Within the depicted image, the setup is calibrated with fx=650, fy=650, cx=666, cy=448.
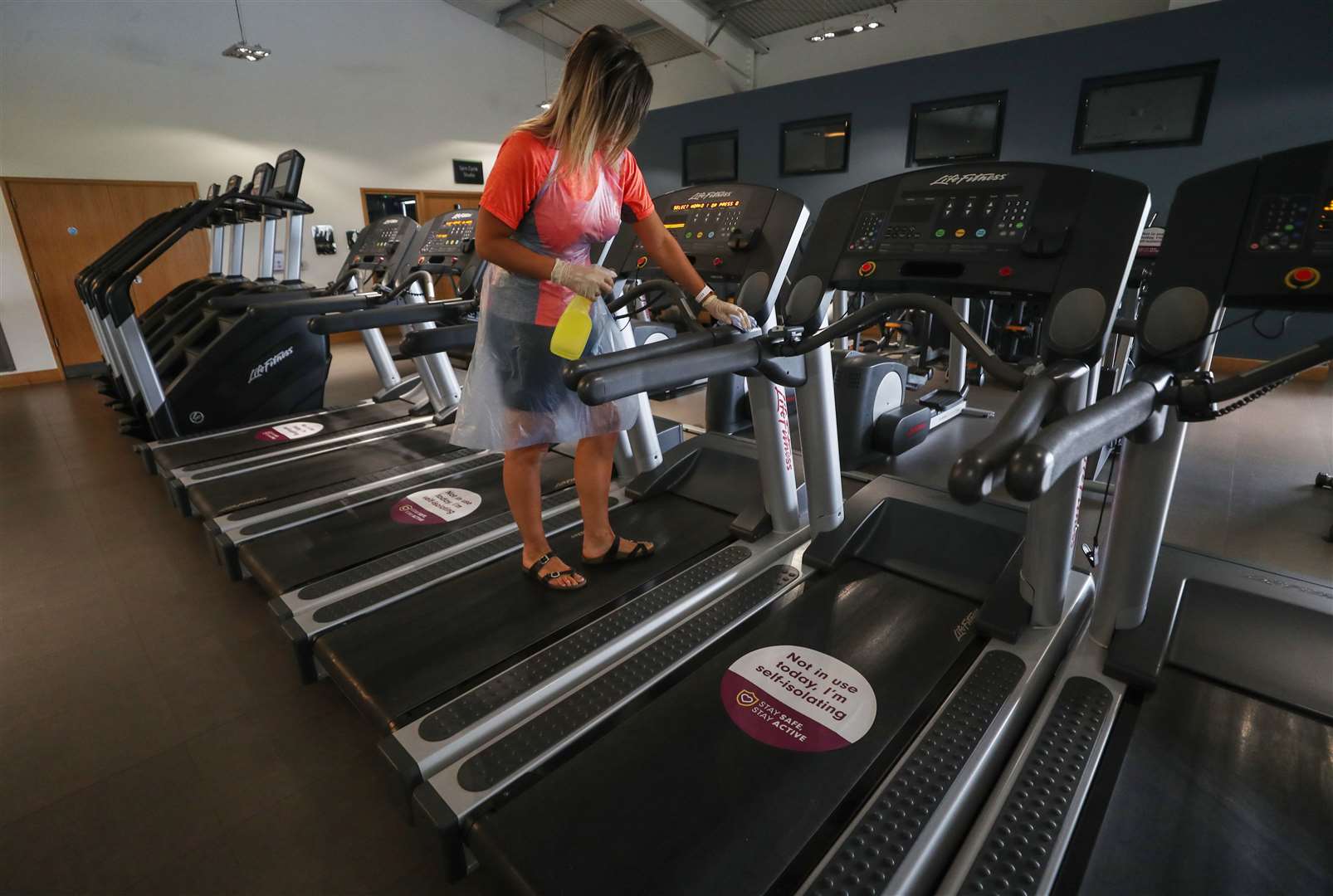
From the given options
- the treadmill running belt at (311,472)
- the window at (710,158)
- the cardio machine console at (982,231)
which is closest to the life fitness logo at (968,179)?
the cardio machine console at (982,231)

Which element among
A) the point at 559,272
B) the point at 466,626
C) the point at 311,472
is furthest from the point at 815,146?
the point at 466,626

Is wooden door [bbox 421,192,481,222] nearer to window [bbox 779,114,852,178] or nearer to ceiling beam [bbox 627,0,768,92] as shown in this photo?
ceiling beam [bbox 627,0,768,92]

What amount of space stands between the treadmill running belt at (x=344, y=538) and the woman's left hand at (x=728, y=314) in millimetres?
1270

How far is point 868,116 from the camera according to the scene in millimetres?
7371

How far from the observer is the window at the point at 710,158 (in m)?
8.70

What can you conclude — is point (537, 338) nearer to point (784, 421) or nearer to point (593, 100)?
point (593, 100)

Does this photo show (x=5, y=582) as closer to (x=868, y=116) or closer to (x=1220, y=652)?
(x=1220, y=652)

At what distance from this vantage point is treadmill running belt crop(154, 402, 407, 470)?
3373mm

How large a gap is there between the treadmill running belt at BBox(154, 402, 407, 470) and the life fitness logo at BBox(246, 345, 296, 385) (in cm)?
29

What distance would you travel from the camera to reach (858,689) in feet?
4.99

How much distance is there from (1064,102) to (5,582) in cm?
815

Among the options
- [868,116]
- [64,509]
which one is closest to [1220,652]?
[64,509]

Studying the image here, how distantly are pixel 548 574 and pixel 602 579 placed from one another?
0.18 metres

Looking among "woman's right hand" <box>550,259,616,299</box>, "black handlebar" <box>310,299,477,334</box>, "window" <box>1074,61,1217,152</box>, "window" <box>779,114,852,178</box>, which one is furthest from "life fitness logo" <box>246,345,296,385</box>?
"window" <box>1074,61,1217,152</box>
